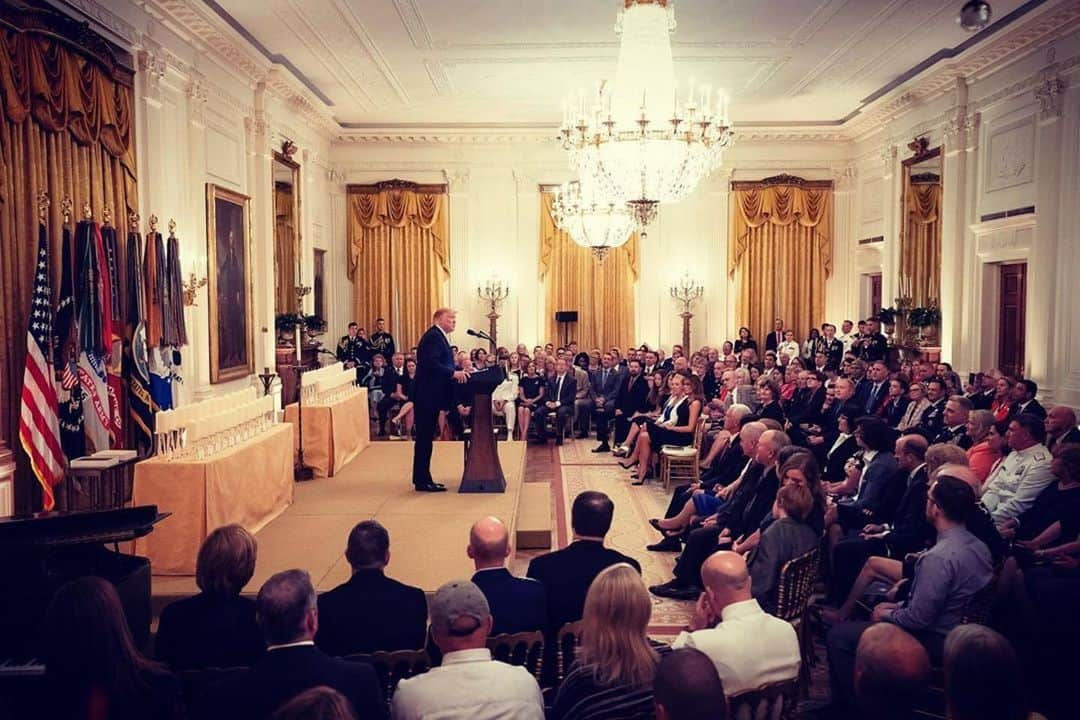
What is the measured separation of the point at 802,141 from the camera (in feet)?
54.8

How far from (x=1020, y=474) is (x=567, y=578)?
11.6 ft

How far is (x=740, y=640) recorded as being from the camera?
3.12 metres

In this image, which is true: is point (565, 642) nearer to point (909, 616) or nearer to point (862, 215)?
point (909, 616)

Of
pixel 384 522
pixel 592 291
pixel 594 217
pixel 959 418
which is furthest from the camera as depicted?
pixel 592 291

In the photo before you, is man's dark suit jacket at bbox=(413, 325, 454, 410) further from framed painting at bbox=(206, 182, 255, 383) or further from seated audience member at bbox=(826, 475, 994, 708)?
seated audience member at bbox=(826, 475, 994, 708)

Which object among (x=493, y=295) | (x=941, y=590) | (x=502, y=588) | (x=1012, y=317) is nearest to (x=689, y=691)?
(x=502, y=588)

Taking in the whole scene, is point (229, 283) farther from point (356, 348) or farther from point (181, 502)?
point (181, 502)

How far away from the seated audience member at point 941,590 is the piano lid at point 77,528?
307 cm

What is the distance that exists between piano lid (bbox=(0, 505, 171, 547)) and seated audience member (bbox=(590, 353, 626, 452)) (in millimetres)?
9074

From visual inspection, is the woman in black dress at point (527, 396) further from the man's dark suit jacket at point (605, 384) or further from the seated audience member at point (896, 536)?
the seated audience member at point (896, 536)

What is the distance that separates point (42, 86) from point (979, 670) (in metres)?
6.89

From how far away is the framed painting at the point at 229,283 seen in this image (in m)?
10.2

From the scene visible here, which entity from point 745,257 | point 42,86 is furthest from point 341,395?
point 745,257

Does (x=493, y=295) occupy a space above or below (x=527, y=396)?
above
